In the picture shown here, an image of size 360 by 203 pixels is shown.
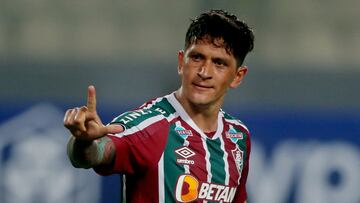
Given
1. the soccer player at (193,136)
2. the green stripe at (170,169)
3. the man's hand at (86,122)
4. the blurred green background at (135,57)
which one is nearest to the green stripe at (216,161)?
the soccer player at (193,136)

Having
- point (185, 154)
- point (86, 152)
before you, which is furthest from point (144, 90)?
point (86, 152)

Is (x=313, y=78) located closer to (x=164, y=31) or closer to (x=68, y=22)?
(x=164, y=31)

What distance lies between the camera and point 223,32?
2990 millimetres

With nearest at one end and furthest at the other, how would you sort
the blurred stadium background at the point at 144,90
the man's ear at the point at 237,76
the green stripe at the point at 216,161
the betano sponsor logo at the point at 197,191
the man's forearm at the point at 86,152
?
the man's forearm at the point at 86,152 < the betano sponsor logo at the point at 197,191 < the green stripe at the point at 216,161 < the man's ear at the point at 237,76 < the blurred stadium background at the point at 144,90

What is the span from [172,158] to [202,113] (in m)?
0.28

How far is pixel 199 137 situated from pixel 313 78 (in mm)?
1856

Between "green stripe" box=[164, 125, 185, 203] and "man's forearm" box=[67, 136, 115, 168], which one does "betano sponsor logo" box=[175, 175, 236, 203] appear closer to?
"green stripe" box=[164, 125, 185, 203]

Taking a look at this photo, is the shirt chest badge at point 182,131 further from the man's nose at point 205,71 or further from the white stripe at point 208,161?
the man's nose at point 205,71

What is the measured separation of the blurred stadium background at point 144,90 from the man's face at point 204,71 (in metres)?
1.52

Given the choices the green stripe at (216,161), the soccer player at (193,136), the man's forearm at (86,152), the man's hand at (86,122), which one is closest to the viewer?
the man's hand at (86,122)

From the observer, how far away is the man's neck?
2984mm

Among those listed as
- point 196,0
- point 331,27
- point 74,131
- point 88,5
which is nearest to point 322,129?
point 331,27

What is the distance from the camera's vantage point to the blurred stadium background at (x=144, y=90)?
4.40 metres

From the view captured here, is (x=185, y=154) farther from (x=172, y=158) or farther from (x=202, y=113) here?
(x=202, y=113)
